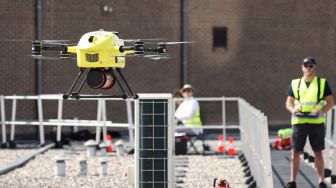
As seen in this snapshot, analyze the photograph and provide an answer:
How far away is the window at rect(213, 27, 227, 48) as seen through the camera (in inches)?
1219

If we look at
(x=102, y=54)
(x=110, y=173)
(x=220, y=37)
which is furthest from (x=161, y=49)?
(x=220, y=37)

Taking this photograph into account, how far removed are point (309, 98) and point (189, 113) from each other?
6.84m

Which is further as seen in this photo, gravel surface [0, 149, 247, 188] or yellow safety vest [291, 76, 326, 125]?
gravel surface [0, 149, 247, 188]

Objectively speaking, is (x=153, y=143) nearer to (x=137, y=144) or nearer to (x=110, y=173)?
(x=137, y=144)

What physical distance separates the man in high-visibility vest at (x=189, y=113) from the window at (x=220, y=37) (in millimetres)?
9156

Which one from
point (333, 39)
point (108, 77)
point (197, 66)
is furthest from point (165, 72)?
point (108, 77)

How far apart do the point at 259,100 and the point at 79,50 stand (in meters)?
22.2

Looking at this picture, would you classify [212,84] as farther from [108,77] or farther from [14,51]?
[108,77]

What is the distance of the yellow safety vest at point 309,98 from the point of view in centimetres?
1478

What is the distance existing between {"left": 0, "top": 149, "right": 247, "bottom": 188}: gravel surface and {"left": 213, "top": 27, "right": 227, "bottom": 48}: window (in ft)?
31.7

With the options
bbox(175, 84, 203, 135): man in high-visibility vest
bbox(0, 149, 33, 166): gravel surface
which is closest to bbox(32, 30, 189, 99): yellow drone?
bbox(0, 149, 33, 166): gravel surface

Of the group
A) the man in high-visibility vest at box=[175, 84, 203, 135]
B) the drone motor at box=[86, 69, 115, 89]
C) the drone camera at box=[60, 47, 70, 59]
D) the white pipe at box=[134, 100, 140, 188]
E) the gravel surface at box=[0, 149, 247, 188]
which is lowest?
the gravel surface at box=[0, 149, 247, 188]

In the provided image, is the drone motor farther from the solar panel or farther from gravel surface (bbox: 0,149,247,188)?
gravel surface (bbox: 0,149,247,188)

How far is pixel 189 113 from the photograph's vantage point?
21.5 metres
